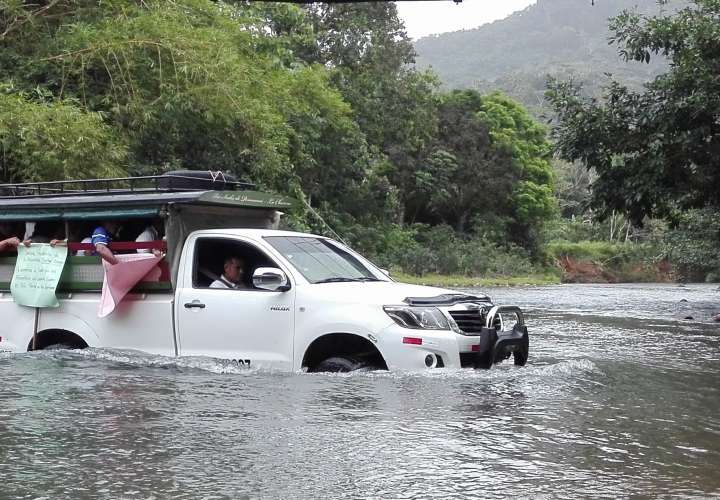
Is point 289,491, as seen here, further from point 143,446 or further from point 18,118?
point 18,118

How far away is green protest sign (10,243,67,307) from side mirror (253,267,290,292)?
2.33m

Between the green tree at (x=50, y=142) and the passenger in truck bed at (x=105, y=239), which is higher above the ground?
the green tree at (x=50, y=142)

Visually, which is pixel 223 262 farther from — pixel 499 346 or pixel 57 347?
pixel 499 346

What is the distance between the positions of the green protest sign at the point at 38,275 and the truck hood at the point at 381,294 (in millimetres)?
2814

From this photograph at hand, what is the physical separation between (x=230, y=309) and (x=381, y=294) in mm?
1453

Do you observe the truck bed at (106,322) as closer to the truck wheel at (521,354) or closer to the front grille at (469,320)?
the front grille at (469,320)

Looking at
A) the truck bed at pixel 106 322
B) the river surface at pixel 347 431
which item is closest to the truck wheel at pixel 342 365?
the river surface at pixel 347 431

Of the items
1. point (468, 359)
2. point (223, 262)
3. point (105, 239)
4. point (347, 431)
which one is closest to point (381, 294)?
point (468, 359)

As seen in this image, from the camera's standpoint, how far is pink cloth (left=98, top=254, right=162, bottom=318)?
8805mm

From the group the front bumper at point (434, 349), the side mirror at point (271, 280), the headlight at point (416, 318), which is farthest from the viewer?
the side mirror at point (271, 280)

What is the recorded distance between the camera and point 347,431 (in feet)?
20.7

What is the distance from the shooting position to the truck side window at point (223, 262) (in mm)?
8797

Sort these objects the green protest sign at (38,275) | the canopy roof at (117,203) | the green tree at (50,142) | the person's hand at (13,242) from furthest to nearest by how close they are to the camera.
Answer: the green tree at (50,142) → the person's hand at (13,242) → the green protest sign at (38,275) → the canopy roof at (117,203)

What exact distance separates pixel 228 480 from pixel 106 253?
4.34 m
